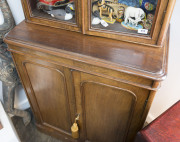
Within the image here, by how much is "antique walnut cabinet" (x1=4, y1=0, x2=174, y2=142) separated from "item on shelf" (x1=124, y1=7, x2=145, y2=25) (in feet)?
0.29

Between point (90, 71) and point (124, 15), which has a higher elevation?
point (124, 15)

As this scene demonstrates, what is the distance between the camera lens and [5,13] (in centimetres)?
102

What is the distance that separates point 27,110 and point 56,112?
57 cm

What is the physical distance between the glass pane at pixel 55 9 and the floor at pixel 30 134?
0.94 meters

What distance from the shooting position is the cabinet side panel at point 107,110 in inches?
30.6

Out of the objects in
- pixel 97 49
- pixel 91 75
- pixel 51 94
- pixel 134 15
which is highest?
pixel 134 15

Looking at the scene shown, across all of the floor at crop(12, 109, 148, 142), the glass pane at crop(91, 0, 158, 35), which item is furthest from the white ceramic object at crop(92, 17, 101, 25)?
the floor at crop(12, 109, 148, 142)

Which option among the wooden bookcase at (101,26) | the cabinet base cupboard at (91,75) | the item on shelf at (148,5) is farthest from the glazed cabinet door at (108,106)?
the item on shelf at (148,5)

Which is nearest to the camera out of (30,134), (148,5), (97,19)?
(148,5)

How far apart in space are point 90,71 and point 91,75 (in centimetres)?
3

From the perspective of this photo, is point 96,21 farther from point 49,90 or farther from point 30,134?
point 30,134

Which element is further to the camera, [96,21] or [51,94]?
[51,94]

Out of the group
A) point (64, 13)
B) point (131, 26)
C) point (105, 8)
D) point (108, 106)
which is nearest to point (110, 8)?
point (105, 8)

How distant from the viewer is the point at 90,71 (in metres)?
0.73
